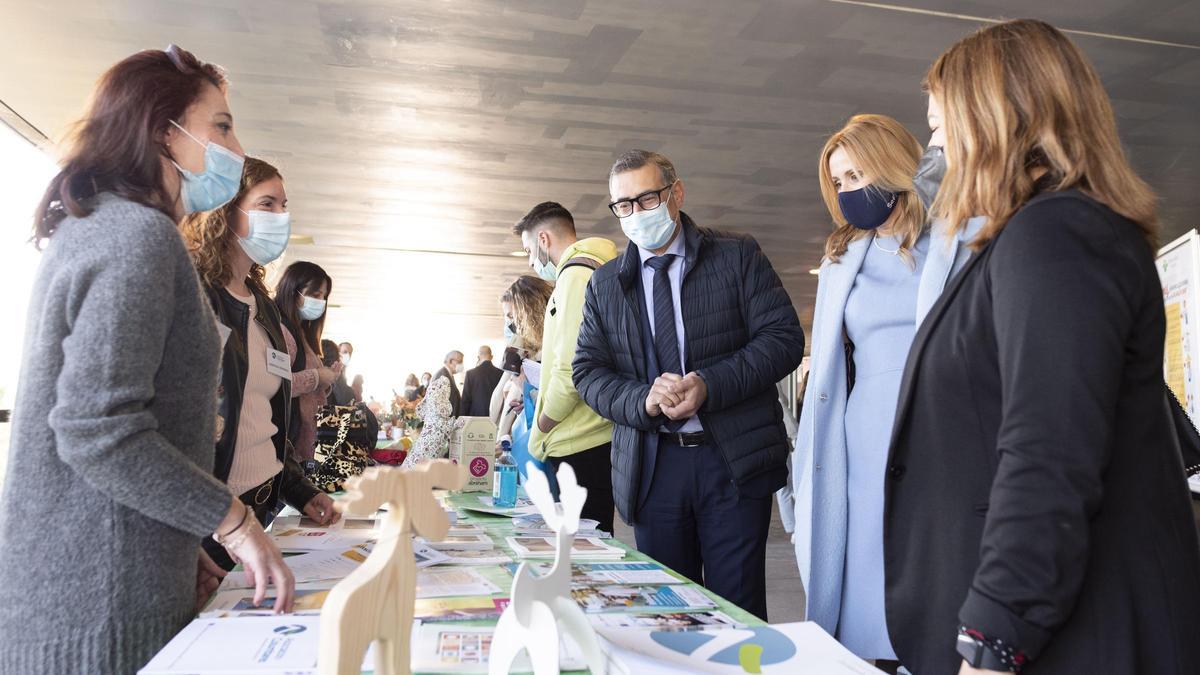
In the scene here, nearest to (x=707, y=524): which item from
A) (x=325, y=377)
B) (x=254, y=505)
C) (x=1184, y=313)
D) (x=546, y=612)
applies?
(x=254, y=505)

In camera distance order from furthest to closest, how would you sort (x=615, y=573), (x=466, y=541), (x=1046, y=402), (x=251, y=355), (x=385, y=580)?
(x=251, y=355) < (x=466, y=541) < (x=615, y=573) < (x=1046, y=402) < (x=385, y=580)

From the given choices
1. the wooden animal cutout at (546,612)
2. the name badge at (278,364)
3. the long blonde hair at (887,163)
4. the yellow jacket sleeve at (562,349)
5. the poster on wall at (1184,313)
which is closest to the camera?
the wooden animal cutout at (546,612)

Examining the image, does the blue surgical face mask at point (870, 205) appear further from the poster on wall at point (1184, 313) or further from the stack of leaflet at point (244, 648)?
the poster on wall at point (1184, 313)

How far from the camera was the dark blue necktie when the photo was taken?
2209 millimetres

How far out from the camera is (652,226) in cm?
229

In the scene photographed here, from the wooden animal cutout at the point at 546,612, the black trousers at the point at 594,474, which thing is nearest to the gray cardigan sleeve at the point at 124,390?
the wooden animal cutout at the point at 546,612

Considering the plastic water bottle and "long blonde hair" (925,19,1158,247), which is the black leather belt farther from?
"long blonde hair" (925,19,1158,247)

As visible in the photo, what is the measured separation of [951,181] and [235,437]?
1.36 metres

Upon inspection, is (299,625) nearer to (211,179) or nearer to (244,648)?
(244,648)

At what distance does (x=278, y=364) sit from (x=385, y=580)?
51.7 inches

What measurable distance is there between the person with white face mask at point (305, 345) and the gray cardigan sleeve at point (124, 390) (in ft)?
5.29

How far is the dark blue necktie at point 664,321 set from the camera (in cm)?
221

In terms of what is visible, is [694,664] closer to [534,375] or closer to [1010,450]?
[1010,450]

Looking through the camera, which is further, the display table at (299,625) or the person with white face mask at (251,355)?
the person with white face mask at (251,355)
